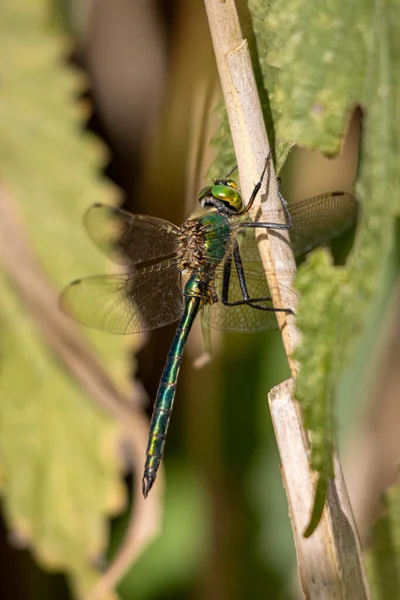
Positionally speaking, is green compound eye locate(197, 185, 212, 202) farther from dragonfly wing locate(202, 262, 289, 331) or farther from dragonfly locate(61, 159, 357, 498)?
dragonfly wing locate(202, 262, 289, 331)

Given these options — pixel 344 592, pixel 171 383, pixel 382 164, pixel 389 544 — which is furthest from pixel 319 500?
pixel 171 383

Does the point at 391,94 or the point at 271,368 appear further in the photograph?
the point at 271,368

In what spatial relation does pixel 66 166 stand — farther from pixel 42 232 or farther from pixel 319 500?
pixel 319 500

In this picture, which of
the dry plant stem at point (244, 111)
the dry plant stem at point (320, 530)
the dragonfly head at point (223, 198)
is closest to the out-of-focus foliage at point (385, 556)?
the dry plant stem at point (320, 530)

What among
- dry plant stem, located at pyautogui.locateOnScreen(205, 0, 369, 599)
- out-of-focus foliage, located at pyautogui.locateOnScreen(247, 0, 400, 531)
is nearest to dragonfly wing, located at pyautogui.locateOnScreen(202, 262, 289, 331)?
dry plant stem, located at pyautogui.locateOnScreen(205, 0, 369, 599)

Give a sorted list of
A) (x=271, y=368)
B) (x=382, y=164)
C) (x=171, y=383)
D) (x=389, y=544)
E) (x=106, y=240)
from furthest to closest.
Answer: (x=271, y=368) → (x=106, y=240) → (x=171, y=383) → (x=389, y=544) → (x=382, y=164)

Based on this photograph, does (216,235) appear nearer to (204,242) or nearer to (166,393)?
(204,242)
